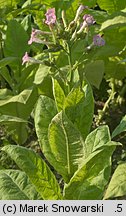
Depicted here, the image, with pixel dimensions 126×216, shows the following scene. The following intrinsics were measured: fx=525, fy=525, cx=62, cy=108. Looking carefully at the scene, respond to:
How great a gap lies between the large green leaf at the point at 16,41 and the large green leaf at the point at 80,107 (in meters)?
0.84

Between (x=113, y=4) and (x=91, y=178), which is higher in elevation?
(x=113, y=4)

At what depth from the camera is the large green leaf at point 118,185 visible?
6.44ft

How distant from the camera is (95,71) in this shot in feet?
9.35

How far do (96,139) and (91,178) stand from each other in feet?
0.50

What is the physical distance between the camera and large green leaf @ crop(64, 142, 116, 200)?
188 cm

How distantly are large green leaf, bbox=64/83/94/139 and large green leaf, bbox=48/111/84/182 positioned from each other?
0.44 ft

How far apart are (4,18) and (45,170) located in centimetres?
136

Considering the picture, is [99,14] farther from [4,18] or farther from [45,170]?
[45,170]

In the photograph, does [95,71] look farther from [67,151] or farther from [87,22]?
[67,151]

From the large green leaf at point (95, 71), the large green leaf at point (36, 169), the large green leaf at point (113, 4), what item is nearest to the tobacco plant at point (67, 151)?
the large green leaf at point (36, 169)

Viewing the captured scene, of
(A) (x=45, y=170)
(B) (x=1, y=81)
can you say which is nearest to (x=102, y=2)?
Answer: (B) (x=1, y=81)

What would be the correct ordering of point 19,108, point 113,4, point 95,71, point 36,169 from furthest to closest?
point 113,4
point 95,71
point 19,108
point 36,169

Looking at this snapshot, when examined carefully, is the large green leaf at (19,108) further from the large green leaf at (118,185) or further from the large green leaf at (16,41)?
the large green leaf at (118,185)

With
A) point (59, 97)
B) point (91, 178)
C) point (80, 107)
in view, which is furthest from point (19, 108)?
point (91, 178)
